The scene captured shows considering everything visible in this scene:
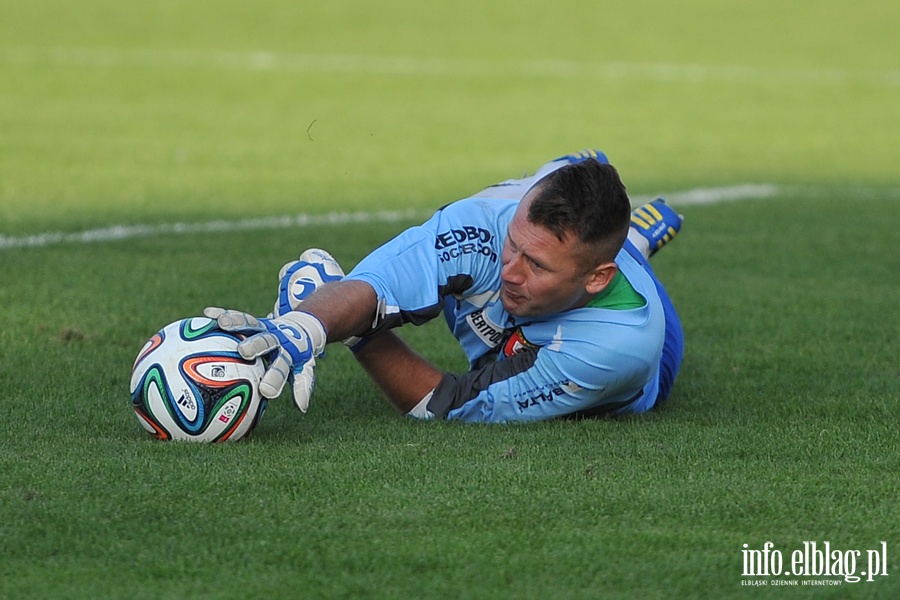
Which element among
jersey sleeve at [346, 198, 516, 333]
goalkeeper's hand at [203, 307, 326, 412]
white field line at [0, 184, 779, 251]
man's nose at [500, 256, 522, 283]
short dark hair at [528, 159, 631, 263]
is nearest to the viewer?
goalkeeper's hand at [203, 307, 326, 412]

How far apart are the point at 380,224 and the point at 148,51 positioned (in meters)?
12.2

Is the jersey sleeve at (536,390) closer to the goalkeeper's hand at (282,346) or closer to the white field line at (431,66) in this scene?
the goalkeeper's hand at (282,346)

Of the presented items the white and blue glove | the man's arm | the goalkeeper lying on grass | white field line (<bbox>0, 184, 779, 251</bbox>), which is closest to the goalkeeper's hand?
the goalkeeper lying on grass

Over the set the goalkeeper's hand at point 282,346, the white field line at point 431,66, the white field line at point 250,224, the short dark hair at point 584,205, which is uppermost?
the short dark hair at point 584,205

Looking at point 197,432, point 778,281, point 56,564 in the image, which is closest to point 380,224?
point 778,281

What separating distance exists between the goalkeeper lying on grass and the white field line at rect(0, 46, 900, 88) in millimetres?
13916

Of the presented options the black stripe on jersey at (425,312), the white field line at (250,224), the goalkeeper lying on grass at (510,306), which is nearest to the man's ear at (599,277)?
the goalkeeper lying on grass at (510,306)

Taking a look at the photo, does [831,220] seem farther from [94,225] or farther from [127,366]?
[127,366]

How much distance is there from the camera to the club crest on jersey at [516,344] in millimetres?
5125

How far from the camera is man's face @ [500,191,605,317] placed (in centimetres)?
471

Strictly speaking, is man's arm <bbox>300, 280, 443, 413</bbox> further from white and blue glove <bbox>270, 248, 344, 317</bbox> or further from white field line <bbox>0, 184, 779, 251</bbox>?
white field line <bbox>0, 184, 779, 251</bbox>

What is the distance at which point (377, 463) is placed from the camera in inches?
168

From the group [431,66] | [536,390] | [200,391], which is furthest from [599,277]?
[431,66]

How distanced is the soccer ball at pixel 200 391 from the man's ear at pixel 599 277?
1.15 meters
